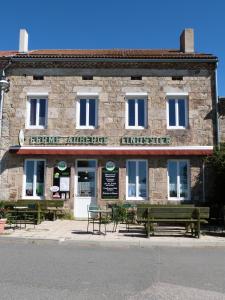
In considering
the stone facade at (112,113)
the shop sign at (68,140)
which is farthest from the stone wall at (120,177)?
the shop sign at (68,140)

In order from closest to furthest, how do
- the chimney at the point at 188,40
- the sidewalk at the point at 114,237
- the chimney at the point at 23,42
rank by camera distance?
1. the sidewalk at the point at 114,237
2. the chimney at the point at 23,42
3. the chimney at the point at 188,40

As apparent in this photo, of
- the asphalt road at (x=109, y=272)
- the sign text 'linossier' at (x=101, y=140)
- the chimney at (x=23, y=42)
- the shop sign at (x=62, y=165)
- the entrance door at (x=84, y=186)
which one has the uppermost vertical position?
the chimney at (x=23, y=42)

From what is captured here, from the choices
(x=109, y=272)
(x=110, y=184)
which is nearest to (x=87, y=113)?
(x=110, y=184)

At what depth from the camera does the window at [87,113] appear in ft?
61.8

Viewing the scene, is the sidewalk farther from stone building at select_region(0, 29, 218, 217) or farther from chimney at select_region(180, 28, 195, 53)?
chimney at select_region(180, 28, 195, 53)

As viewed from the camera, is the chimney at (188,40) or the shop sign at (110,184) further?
the chimney at (188,40)

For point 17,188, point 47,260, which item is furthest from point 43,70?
point 47,260

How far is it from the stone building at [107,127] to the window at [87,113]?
5cm

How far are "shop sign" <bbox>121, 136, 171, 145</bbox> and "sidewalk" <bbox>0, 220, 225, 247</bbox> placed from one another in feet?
16.2

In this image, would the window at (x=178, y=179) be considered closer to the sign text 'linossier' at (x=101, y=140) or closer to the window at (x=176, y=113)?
the sign text 'linossier' at (x=101, y=140)

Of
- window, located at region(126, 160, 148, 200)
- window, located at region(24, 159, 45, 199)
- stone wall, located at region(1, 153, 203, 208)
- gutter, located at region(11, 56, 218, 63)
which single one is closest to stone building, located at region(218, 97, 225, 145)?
stone wall, located at region(1, 153, 203, 208)

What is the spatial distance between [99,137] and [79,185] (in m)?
2.38

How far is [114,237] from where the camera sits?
12.4 m

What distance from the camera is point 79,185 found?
729 inches
